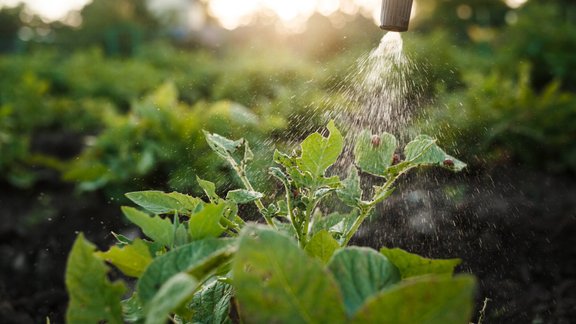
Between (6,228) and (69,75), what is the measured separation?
21.5ft

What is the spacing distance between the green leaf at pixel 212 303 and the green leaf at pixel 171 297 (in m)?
0.45

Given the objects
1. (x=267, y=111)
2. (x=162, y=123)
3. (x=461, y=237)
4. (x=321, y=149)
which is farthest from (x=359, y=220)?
(x=162, y=123)

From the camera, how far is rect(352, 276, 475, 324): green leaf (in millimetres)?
646

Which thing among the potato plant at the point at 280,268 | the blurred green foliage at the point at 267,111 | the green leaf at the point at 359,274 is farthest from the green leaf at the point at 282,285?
the blurred green foliage at the point at 267,111

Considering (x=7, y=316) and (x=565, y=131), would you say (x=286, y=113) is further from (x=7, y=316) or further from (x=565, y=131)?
(x=565, y=131)

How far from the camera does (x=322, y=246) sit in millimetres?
1060

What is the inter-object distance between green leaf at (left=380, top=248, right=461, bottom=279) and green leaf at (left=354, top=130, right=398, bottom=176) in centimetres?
30

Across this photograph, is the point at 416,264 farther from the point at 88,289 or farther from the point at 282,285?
the point at 88,289

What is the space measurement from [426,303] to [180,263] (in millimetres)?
375

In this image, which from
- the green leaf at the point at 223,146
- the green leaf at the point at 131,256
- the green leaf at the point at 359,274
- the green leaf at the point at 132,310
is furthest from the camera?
the green leaf at the point at 223,146

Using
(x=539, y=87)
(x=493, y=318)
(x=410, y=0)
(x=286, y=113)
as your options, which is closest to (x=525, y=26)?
(x=539, y=87)

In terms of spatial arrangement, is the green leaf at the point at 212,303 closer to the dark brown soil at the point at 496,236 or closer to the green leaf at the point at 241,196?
the green leaf at the point at 241,196

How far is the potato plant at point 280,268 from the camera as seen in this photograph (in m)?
0.70

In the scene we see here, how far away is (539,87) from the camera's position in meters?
7.36
